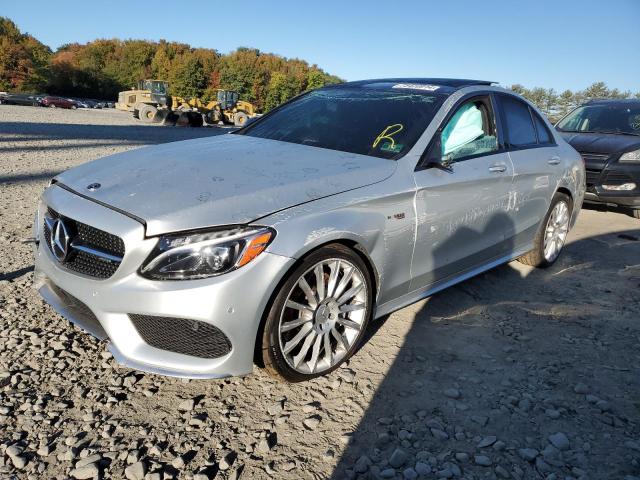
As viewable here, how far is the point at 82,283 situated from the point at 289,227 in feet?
3.29

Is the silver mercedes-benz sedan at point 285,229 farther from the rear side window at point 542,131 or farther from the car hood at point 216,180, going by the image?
the rear side window at point 542,131

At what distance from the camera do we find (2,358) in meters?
2.66

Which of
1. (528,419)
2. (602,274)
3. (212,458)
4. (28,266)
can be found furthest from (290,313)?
(602,274)

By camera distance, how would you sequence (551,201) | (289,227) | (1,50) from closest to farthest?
(289,227) → (551,201) → (1,50)

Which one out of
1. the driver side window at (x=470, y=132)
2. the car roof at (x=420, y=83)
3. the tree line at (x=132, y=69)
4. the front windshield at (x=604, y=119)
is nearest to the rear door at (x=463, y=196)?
the driver side window at (x=470, y=132)

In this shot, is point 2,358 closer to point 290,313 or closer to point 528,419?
point 290,313

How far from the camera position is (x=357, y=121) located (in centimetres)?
343

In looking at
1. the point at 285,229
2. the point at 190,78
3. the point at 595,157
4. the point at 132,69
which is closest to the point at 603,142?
the point at 595,157

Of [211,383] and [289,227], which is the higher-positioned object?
[289,227]

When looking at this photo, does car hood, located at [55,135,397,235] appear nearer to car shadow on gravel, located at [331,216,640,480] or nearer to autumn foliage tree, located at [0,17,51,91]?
car shadow on gravel, located at [331,216,640,480]

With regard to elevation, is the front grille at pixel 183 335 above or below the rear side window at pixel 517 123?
below

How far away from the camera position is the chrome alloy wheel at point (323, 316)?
2467 millimetres

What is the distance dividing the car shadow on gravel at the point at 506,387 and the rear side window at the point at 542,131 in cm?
126

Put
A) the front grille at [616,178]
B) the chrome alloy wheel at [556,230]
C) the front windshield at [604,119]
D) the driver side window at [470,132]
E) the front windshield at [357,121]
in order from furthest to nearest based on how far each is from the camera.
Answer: the front windshield at [604,119]
the front grille at [616,178]
the chrome alloy wheel at [556,230]
the driver side window at [470,132]
the front windshield at [357,121]
